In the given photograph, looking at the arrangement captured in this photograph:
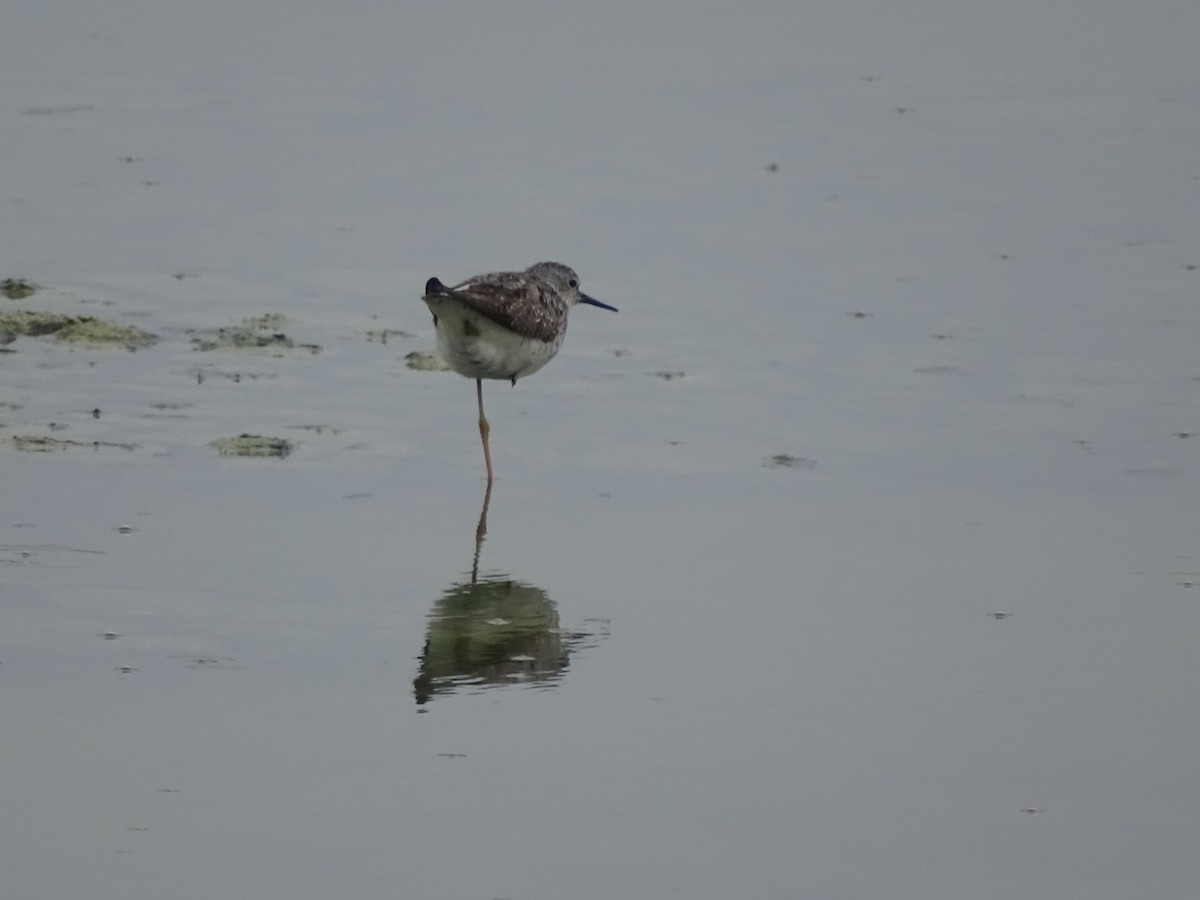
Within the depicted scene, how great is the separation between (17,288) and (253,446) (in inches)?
96.7

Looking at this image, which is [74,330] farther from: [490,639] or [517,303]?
[490,639]

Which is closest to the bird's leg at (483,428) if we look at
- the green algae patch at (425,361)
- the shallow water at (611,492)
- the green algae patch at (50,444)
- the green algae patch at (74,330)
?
the shallow water at (611,492)

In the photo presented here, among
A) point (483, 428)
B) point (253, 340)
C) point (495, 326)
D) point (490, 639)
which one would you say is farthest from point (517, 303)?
point (490, 639)

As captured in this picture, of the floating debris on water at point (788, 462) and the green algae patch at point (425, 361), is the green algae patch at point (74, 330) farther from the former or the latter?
the floating debris on water at point (788, 462)

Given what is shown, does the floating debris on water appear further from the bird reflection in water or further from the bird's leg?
the bird reflection in water

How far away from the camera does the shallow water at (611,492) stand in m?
5.79

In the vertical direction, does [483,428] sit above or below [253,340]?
below

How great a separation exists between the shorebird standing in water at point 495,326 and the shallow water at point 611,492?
10.4 inches

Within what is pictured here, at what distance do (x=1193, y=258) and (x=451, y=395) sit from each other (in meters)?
4.39

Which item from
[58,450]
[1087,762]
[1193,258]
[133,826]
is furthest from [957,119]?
[133,826]

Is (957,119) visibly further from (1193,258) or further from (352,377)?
(352,377)

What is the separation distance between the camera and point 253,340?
10523 millimetres

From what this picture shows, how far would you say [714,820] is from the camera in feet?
19.0

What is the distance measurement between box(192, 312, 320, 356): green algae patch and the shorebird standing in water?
981 mm
